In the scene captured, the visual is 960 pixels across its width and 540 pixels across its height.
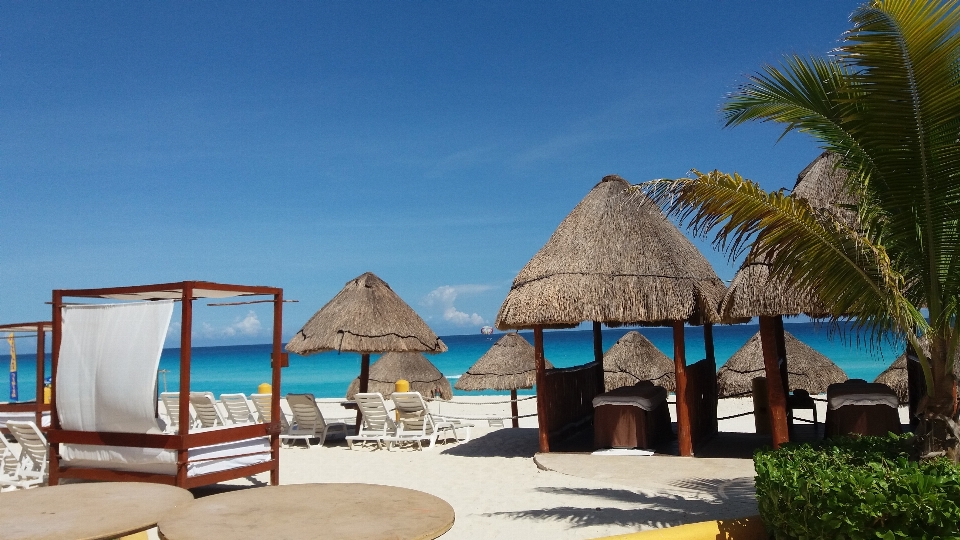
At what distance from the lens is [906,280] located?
5246mm

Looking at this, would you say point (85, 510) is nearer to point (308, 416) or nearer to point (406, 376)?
point (308, 416)

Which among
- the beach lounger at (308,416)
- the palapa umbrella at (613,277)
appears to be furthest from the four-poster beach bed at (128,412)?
the beach lounger at (308,416)

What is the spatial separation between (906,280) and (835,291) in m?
0.52

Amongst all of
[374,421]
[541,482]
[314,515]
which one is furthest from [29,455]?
[314,515]

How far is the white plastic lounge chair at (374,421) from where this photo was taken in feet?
37.3

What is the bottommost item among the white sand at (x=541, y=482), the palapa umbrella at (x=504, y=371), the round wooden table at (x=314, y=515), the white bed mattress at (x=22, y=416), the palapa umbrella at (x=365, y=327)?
the white sand at (x=541, y=482)

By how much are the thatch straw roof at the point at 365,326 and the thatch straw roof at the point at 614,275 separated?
11.5 feet

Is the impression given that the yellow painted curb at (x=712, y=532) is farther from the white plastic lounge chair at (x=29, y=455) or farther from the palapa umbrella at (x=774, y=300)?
the white plastic lounge chair at (x=29, y=455)

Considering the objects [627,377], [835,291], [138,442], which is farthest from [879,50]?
[627,377]

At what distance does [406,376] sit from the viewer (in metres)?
18.9

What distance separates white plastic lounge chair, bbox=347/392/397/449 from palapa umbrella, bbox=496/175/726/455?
2.76m

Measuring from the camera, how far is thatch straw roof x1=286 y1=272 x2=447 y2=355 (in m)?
12.6

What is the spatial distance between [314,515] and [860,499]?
2.72m

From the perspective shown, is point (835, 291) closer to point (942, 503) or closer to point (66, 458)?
point (942, 503)
